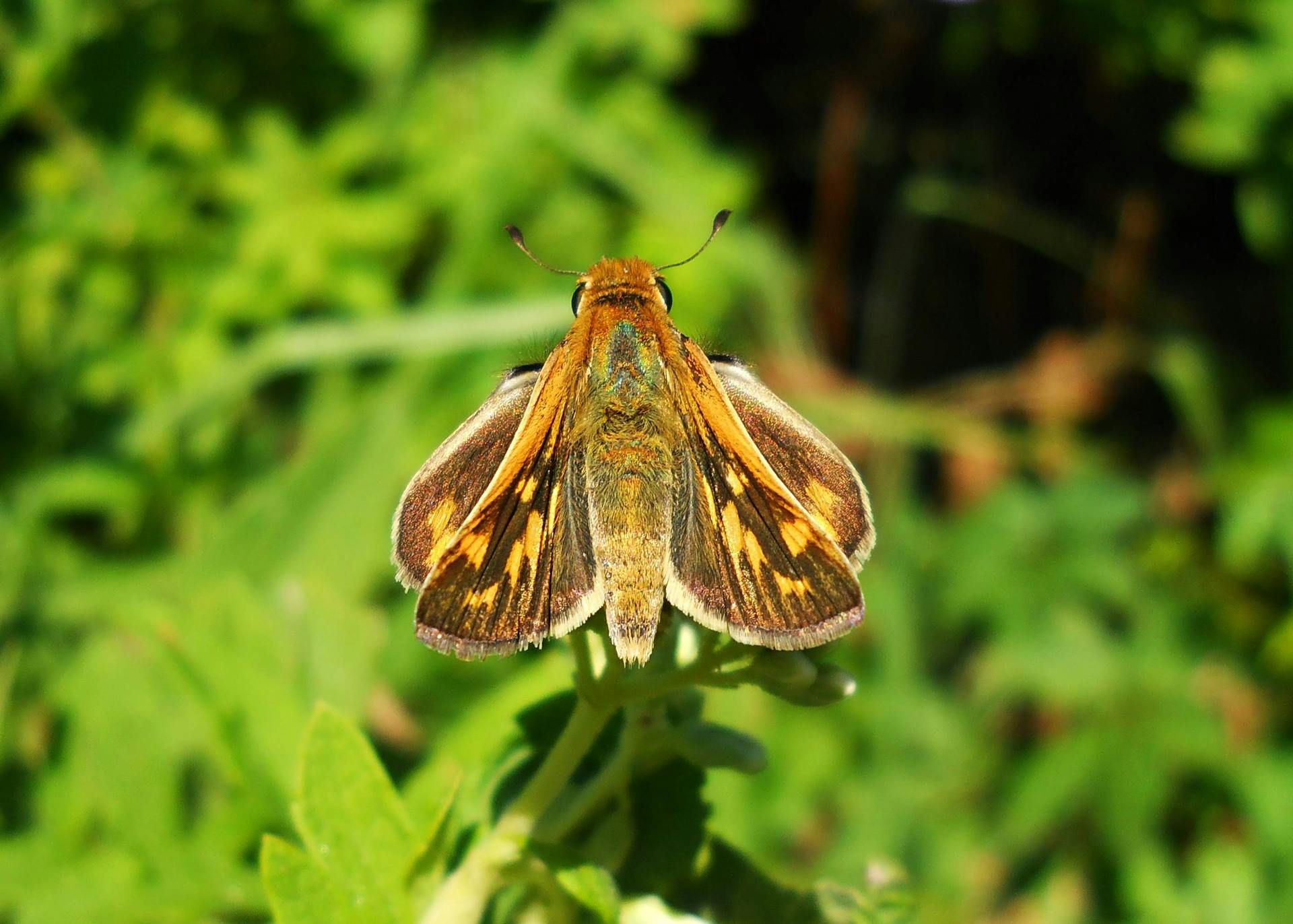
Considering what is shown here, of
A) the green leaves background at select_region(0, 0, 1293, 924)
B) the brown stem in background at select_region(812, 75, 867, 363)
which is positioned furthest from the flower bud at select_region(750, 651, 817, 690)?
the brown stem in background at select_region(812, 75, 867, 363)

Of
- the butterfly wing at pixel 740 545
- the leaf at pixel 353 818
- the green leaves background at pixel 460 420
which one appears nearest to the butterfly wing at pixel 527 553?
the butterfly wing at pixel 740 545

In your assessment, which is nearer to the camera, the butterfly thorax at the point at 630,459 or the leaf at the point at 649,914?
the butterfly thorax at the point at 630,459

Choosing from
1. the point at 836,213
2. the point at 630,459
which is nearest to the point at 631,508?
the point at 630,459

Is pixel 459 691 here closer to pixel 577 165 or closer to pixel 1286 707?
pixel 577 165

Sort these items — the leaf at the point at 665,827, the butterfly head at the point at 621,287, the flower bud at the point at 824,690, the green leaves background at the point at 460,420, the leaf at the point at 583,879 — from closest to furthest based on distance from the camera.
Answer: the leaf at the point at 583,879
the flower bud at the point at 824,690
the leaf at the point at 665,827
the butterfly head at the point at 621,287
the green leaves background at the point at 460,420

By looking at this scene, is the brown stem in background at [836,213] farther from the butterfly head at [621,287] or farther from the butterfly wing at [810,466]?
the butterfly wing at [810,466]

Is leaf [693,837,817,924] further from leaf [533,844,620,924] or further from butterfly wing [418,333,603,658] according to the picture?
butterfly wing [418,333,603,658]

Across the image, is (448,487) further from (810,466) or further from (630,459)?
(810,466)
